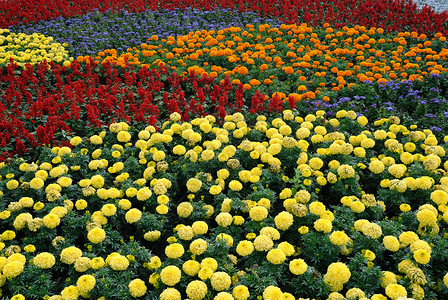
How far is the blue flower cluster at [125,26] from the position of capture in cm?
999

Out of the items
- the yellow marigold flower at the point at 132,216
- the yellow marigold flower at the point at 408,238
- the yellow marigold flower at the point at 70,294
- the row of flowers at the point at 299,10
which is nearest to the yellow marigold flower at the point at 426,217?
the yellow marigold flower at the point at 408,238

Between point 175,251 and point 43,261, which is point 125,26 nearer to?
point 43,261

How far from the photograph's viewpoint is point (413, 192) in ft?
15.5

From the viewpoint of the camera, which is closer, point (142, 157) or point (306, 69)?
point (142, 157)

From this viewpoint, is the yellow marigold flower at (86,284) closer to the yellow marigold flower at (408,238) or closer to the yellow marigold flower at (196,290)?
the yellow marigold flower at (196,290)

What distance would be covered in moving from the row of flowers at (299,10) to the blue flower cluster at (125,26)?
0.41 metres

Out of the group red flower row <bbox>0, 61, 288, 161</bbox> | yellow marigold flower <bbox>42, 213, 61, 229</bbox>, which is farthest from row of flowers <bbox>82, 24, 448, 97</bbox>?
yellow marigold flower <bbox>42, 213, 61, 229</bbox>

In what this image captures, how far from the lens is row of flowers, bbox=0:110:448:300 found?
138 inches

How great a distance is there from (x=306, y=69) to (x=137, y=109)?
4101mm

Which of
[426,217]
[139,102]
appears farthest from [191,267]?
[139,102]

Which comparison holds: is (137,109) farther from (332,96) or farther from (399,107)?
(399,107)

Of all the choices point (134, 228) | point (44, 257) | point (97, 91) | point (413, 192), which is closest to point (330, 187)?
point (413, 192)

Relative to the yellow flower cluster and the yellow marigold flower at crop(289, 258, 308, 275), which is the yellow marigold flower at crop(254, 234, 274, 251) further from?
the yellow flower cluster

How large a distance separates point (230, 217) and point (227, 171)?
88cm
